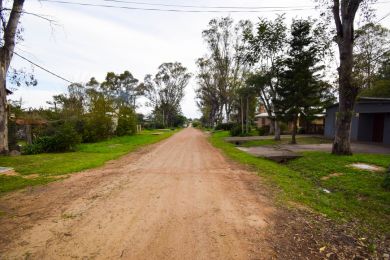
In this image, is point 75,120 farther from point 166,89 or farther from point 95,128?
point 166,89

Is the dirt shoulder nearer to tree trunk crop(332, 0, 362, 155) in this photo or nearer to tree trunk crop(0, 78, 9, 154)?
tree trunk crop(0, 78, 9, 154)

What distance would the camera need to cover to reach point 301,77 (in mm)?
16891

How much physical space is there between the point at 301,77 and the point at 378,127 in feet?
26.5

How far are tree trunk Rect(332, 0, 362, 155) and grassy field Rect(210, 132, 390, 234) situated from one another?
1.05 metres

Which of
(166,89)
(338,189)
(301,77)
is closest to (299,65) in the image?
(301,77)

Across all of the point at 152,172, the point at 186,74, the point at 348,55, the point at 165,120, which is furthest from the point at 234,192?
the point at 165,120

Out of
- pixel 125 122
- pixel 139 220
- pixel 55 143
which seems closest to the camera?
pixel 139 220

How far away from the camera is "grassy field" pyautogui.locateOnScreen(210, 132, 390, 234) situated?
Answer: 16.3ft

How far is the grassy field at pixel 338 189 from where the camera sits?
4953 millimetres

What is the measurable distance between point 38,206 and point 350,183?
8007mm

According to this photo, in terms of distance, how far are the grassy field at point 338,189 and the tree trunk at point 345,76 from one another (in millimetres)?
1049

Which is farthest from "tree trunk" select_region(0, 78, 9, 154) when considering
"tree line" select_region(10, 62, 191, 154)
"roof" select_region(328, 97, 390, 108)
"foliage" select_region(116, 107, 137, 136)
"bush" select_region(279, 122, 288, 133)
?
"bush" select_region(279, 122, 288, 133)

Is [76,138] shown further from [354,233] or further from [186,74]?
[186,74]

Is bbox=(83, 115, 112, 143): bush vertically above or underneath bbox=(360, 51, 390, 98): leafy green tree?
underneath
